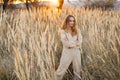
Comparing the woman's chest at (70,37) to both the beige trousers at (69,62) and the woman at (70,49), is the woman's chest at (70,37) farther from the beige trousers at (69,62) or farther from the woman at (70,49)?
the beige trousers at (69,62)

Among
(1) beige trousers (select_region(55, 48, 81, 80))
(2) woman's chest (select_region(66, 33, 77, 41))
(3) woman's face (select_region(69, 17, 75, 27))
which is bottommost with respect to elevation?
(1) beige trousers (select_region(55, 48, 81, 80))

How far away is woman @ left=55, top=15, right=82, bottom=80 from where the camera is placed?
143 inches

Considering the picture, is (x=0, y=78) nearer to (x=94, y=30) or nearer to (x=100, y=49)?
(x=100, y=49)

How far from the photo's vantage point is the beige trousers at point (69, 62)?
12.0ft

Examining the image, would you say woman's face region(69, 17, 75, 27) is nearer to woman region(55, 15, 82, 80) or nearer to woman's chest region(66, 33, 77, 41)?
woman region(55, 15, 82, 80)

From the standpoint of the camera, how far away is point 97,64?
3637mm

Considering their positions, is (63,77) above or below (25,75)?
below

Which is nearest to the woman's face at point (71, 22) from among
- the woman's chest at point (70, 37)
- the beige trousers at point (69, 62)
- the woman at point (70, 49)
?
the woman at point (70, 49)

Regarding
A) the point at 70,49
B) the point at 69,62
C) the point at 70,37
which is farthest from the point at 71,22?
the point at 69,62

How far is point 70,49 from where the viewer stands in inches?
144

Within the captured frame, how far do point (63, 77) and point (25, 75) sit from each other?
38.5 inches

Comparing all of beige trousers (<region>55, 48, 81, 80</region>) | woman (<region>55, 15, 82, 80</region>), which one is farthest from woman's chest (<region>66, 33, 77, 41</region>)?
beige trousers (<region>55, 48, 81, 80</region>)

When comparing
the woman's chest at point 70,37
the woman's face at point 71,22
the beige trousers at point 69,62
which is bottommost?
the beige trousers at point 69,62

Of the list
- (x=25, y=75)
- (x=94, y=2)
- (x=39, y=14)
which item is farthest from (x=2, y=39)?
(x=94, y=2)
